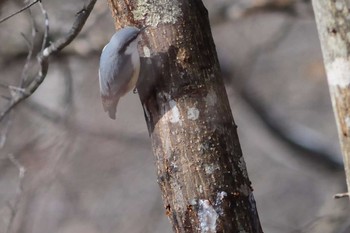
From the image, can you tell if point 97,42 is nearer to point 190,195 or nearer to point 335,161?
point 335,161

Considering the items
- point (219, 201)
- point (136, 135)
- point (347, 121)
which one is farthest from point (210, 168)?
point (136, 135)

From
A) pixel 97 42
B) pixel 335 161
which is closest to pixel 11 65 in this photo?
pixel 97 42

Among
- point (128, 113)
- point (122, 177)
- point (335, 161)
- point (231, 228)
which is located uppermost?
point (128, 113)

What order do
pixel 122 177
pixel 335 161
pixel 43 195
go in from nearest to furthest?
pixel 335 161 < pixel 43 195 < pixel 122 177

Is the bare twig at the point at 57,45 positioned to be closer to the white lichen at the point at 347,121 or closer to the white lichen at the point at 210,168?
the white lichen at the point at 210,168

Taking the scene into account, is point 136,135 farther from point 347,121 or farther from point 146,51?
point 146,51
